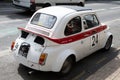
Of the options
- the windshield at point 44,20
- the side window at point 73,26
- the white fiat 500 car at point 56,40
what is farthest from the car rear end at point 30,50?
the side window at point 73,26

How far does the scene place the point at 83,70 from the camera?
6633 millimetres

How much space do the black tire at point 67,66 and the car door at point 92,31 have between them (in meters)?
1.08

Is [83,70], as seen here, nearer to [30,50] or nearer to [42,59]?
[42,59]

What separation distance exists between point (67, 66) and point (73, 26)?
3.81 ft

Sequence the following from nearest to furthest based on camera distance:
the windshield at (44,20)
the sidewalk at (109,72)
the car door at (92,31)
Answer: the sidewalk at (109,72), the windshield at (44,20), the car door at (92,31)

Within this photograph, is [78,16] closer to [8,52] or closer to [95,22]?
[95,22]

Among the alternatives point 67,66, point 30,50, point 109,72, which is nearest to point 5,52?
point 30,50

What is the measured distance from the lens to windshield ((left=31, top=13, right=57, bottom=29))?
627cm

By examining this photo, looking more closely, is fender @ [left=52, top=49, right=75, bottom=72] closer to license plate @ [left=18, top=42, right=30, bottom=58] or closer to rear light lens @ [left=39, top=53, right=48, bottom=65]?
rear light lens @ [left=39, top=53, right=48, bottom=65]

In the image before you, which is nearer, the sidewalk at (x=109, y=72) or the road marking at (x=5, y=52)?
the sidewalk at (x=109, y=72)

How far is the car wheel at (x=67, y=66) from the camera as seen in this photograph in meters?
6.00

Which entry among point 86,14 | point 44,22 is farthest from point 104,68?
point 44,22

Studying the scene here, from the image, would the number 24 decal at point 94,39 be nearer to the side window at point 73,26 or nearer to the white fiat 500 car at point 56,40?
the white fiat 500 car at point 56,40

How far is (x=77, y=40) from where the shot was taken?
642 centimetres
